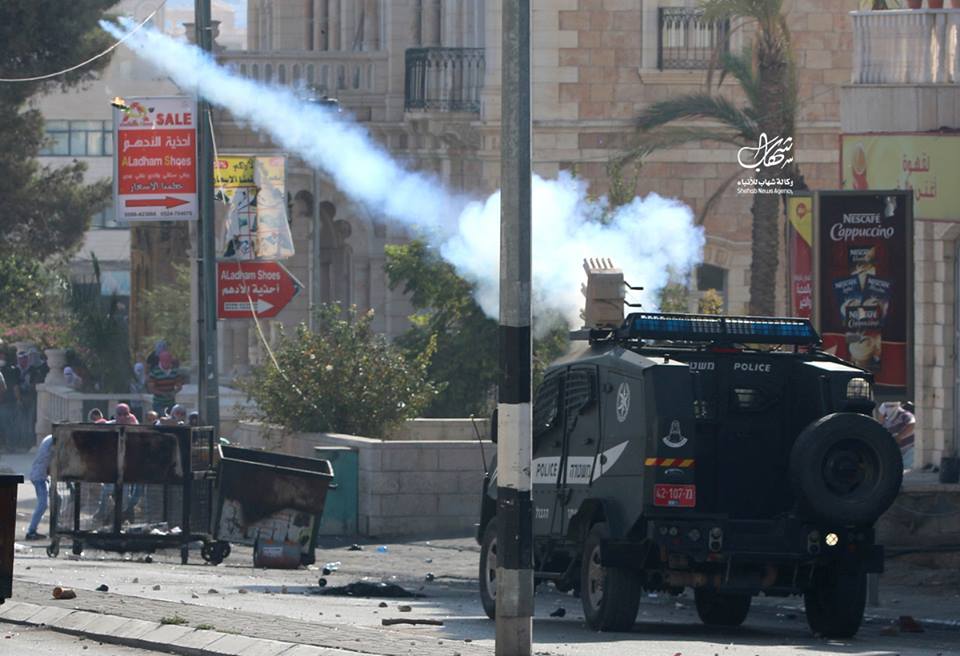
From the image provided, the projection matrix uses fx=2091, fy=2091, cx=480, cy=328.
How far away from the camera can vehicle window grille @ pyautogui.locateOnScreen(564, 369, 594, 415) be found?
1587cm

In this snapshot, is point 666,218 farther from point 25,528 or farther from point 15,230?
point 15,230

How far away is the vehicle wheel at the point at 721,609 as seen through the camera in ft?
54.6

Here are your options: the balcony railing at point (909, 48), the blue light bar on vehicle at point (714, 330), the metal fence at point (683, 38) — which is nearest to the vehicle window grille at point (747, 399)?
the blue light bar on vehicle at point (714, 330)

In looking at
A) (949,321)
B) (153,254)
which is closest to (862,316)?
(949,321)

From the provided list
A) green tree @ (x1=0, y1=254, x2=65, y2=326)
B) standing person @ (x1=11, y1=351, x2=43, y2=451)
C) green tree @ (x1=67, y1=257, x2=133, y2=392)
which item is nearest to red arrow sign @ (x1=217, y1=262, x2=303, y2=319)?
green tree @ (x1=67, y1=257, x2=133, y2=392)

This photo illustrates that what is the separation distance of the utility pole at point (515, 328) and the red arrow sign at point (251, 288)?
1297 cm

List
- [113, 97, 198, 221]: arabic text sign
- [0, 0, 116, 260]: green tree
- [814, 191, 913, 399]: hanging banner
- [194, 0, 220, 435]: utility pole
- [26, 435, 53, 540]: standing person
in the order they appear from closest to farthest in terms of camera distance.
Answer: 1. [814, 191, 913, 399]: hanging banner
2. [26, 435, 53, 540]: standing person
3. [194, 0, 220, 435]: utility pole
4. [113, 97, 198, 221]: arabic text sign
5. [0, 0, 116, 260]: green tree

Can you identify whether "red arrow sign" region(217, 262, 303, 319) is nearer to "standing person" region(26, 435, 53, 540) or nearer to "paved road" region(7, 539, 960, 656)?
"standing person" region(26, 435, 53, 540)

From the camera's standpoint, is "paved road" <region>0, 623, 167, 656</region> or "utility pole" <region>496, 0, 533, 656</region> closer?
"utility pole" <region>496, 0, 533, 656</region>

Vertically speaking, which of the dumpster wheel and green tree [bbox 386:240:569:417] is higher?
green tree [bbox 386:240:569:417]

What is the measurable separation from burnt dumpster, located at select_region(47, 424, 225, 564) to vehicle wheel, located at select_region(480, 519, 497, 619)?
Result: 5407 mm

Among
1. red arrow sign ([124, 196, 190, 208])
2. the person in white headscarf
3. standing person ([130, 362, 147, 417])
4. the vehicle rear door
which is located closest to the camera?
the vehicle rear door

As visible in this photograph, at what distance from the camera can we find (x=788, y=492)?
15.2 metres

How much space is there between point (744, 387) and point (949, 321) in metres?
9.31
